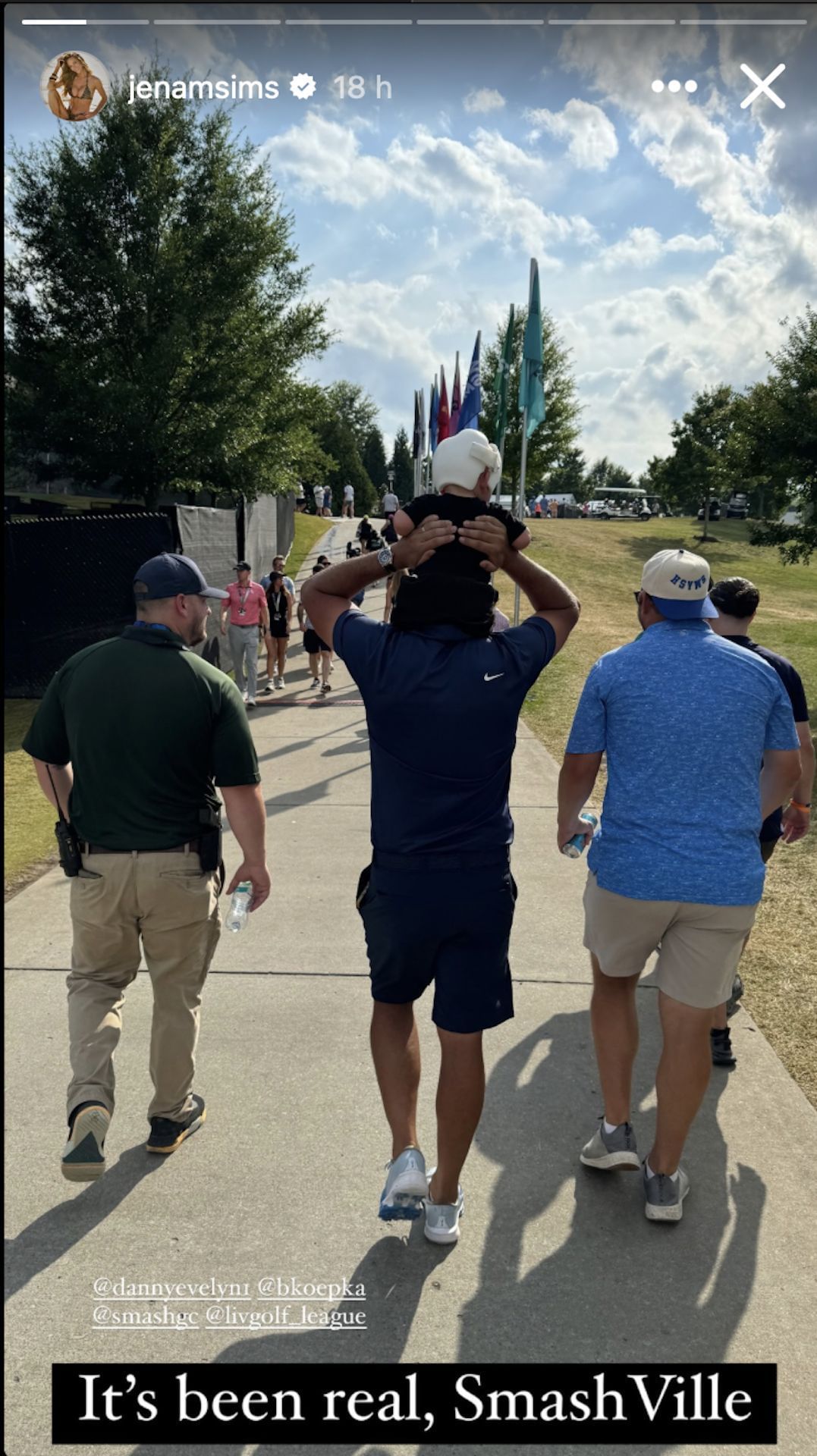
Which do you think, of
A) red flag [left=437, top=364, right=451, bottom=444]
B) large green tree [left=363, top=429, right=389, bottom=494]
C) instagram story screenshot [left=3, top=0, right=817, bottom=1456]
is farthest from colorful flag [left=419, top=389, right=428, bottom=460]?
large green tree [left=363, top=429, right=389, bottom=494]

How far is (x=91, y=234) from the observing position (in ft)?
46.0

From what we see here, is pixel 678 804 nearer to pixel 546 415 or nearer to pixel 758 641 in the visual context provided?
pixel 758 641

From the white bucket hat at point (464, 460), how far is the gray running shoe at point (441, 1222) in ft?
6.54

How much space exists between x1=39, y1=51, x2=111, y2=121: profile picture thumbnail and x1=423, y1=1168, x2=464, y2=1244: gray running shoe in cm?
326

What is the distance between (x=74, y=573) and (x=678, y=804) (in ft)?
38.5

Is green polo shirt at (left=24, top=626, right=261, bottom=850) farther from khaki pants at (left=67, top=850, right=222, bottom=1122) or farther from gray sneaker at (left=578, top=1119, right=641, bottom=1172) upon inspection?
gray sneaker at (left=578, top=1119, right=641, bottom=1172)

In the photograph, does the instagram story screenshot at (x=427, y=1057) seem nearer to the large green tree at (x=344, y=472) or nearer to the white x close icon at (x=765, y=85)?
the white x close icon at (x=765, y=85)

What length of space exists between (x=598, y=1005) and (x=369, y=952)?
865 millimetres

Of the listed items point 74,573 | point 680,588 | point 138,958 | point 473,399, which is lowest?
point 138,958

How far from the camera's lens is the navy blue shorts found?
2.53 meters

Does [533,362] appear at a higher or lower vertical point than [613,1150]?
higher

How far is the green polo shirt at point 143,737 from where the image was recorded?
3014 millimetres

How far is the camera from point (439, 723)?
8.11 feet
